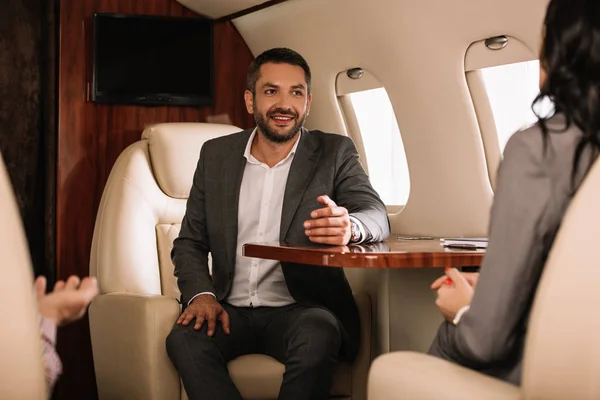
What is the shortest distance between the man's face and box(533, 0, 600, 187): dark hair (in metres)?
2.03

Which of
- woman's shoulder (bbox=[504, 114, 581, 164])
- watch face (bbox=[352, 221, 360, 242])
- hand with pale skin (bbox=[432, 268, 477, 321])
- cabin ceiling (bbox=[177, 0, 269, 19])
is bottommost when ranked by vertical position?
hand with pale skin (bbox=[432, 268, 477, 321])

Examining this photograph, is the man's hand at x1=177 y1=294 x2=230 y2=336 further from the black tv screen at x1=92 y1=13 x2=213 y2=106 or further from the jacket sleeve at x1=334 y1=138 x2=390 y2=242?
the black tv screen at x1=92 y1=13 x2=213 y2=106

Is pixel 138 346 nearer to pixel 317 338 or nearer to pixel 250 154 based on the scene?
pixel 317 338

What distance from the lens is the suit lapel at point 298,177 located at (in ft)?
11.5

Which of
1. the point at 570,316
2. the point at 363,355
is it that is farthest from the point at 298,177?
the point at 570,316

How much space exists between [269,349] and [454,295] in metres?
1.51

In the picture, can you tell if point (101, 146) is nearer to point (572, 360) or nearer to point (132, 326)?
point (132, 326)

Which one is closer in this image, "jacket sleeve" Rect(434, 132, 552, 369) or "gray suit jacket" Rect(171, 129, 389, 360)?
"jacket sleeve" Rect(434, 132, 552, 369)

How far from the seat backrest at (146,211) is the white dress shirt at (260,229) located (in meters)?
0.59

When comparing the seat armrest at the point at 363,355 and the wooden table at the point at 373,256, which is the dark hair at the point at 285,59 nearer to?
the seat armrest at the point at 363,355

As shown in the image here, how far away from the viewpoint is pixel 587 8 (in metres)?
1.67

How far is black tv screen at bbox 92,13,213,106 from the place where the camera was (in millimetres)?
4965

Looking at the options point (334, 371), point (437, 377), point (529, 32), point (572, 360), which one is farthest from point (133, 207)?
point (572, 360)

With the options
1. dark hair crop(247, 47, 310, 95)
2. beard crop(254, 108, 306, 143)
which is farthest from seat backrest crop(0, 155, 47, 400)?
dark hair crop(247, 47, 310, 95)
